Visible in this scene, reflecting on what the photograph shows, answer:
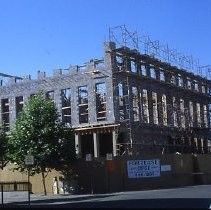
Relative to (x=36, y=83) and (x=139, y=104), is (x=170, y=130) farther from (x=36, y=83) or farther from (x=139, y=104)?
(x=36, y=83)

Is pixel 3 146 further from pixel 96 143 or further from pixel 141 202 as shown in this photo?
pixel 141 202

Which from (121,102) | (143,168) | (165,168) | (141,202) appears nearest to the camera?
(141,202)

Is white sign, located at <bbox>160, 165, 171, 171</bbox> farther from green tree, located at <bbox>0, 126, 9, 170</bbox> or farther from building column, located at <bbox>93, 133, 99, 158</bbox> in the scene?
green tree, located at <bbox>0, 126, 9, 170</bbox>

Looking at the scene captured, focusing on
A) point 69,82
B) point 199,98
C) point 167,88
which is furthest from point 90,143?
point 199,98

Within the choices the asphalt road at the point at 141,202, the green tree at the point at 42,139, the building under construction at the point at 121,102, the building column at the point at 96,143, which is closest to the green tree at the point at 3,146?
the green tree at the point at 42,139

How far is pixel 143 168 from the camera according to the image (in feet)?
126

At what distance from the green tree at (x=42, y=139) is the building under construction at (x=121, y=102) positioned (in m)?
4.69

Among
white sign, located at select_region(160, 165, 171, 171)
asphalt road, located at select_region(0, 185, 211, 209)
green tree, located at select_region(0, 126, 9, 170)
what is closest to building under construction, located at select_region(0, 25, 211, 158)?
white sign, located at select_region(160, 165, 171, 171)

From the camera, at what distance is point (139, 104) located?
4475 cm

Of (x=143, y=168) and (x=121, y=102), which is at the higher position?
(x=121, y=102)

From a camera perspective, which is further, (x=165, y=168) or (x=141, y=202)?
(x=165, y=168)

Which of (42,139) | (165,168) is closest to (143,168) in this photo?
(165,168)

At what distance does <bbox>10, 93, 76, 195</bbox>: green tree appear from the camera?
117 feet

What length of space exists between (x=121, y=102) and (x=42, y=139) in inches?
393
